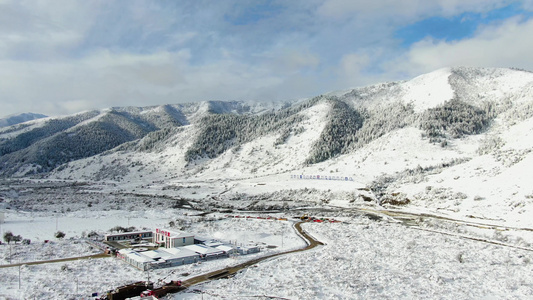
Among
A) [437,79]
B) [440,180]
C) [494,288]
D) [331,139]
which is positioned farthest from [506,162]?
[437,79]

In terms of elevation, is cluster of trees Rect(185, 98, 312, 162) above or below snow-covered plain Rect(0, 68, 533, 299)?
above

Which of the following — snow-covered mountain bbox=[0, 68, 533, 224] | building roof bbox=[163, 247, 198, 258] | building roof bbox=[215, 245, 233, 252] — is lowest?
building roof bbox=[215, 245, 233, 252]

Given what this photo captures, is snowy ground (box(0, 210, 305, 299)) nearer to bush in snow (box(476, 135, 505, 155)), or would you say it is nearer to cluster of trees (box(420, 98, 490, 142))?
bush in snow (box(476, 135, 505, 155))

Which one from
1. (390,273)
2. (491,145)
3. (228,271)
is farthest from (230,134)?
(390,273)

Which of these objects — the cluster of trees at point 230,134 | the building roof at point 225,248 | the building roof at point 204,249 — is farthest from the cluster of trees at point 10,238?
the cluster of trees at point 230,134

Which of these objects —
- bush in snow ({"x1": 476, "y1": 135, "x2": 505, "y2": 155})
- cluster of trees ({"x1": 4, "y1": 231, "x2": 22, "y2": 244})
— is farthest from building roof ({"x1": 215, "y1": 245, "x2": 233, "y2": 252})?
bush in snow ({"x1": 476, "y1": 135, "x2": 505, "y2": 155})

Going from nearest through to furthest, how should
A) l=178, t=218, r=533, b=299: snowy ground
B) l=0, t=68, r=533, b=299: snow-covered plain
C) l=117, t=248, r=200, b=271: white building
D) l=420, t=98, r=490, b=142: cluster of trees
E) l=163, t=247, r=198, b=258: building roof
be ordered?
l=178, t=218, r=533, b=299: snowy ground < l=0, t=68, r=533, b=299: snow-covered plain < l=117, t=248, r=200, b=271: white building < l=163, t=247, r=198, b=258: building roof < l=420, t=98, r=490, b=142: cluster of trees

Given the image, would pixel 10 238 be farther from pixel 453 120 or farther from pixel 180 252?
pixel 453 120
